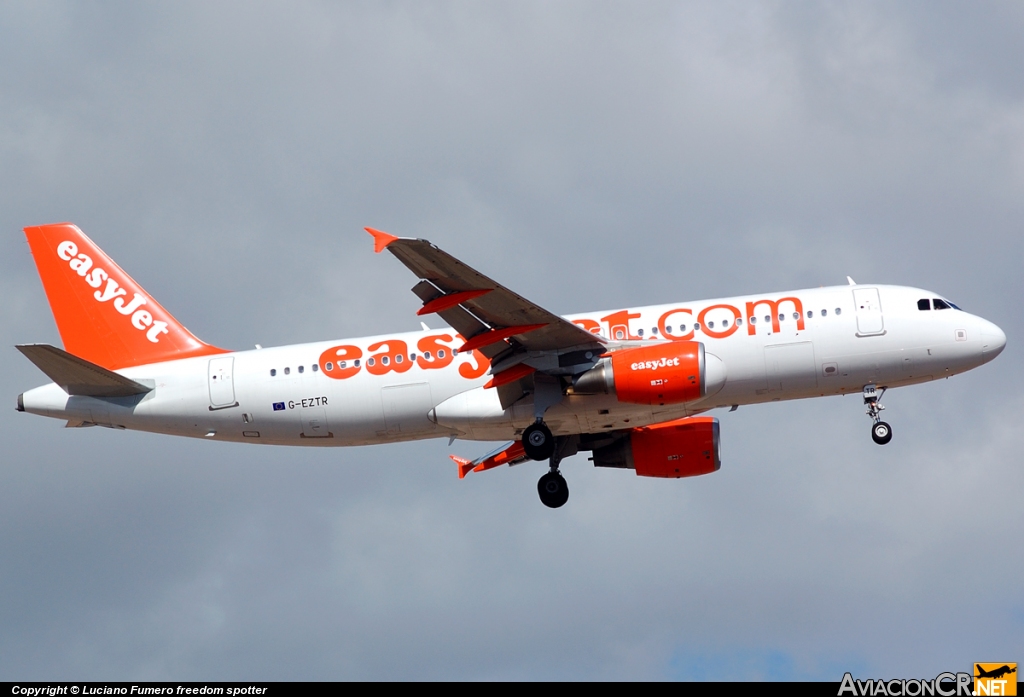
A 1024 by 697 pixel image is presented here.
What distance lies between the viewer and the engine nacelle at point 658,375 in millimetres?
Answer: 41156

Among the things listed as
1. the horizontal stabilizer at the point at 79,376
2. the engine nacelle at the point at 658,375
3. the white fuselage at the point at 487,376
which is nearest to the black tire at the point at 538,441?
the white fuselage at the point at 487,376

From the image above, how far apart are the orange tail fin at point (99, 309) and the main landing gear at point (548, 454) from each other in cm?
1145

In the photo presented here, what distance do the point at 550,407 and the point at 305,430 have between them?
8.11 meters

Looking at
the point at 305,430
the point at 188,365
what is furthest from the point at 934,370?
the point at 188,365

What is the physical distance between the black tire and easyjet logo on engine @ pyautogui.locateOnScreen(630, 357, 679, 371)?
12.3 feet

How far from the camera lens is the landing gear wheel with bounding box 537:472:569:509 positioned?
47562mm

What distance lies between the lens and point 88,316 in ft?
159

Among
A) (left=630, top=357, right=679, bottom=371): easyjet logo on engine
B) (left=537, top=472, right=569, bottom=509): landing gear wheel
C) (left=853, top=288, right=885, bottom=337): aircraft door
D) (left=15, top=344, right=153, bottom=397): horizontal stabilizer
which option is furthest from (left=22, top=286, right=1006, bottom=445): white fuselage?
(left=537, top=472, right=569, bottom=509): landing gear wheel

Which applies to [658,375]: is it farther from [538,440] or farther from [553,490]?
[553,490]

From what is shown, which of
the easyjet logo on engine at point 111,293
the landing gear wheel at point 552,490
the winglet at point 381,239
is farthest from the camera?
the easyjet logo on engine at point 111,293

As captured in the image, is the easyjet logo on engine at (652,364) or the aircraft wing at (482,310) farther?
the easyjet logo on engine at (652,364)

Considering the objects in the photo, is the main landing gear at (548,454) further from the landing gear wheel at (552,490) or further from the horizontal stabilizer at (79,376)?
the horizontal stabilizer at (79,376)

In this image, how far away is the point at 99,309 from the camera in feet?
159

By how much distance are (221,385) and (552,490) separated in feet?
38.5
